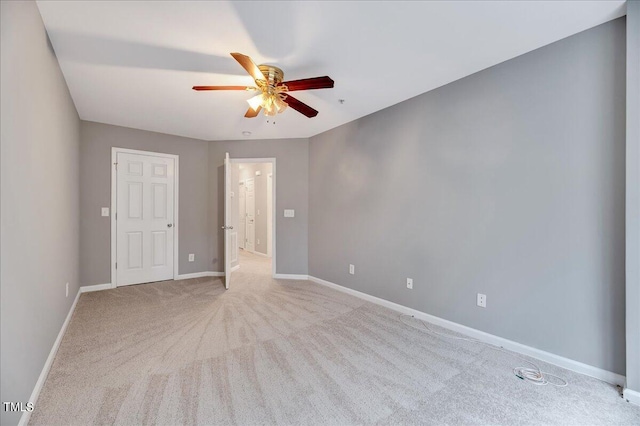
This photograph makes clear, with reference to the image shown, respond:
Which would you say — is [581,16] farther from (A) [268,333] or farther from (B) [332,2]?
(A) [268,333]

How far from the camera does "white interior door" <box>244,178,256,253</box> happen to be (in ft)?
25.3

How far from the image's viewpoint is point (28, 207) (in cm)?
170

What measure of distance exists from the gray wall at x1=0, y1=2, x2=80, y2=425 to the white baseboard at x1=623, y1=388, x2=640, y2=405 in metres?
3.32

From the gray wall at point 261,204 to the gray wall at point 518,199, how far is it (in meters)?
4.09

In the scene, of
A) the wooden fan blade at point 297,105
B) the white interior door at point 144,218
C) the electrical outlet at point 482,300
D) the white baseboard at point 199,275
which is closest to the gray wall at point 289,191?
the white baseboard at point 199,275

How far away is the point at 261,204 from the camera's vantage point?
7336 mm

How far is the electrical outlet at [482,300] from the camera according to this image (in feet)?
8.36

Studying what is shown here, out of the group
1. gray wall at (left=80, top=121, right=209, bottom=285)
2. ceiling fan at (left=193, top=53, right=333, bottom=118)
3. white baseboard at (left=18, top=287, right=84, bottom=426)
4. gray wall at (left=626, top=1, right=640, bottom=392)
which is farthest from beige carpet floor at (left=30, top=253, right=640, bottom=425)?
ceiling fan at (left=193, top=53, right=333, bottom=118)

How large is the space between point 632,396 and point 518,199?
1398 millimetres

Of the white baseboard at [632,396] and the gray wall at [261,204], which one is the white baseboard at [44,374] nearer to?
the white baseboard at [632,396]

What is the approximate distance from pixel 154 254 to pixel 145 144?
1707mm

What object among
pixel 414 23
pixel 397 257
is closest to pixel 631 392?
pixel 397 257

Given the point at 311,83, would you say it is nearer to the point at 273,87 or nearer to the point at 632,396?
the point at 273,87

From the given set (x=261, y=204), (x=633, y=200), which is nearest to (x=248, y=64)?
(x=633, y=200)
